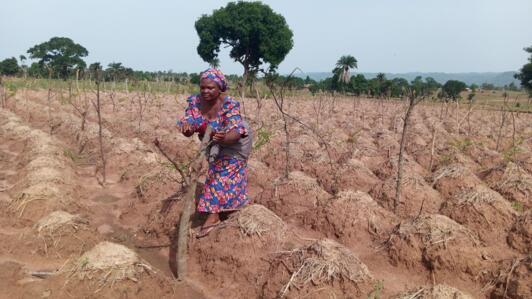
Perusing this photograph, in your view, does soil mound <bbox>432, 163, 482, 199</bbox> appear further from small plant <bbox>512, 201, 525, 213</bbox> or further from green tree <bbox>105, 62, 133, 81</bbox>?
green tree <bbox>105, 62, 133, 81</bbox>

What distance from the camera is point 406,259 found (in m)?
3.88

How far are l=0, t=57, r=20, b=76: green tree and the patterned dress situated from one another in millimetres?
52077

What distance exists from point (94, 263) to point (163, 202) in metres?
1.76

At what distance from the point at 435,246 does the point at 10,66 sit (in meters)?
54.6

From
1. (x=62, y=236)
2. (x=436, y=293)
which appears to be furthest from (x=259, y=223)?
(x=62, y=236)

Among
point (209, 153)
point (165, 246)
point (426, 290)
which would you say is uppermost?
Result: point (209, 153)

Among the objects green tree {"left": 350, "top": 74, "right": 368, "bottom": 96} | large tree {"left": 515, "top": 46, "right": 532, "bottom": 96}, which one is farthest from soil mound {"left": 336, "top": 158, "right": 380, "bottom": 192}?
green tree {"left": 350, "top": 74, "right": 368, "bottom": 96}

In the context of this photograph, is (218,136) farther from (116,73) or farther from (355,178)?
(116,73)

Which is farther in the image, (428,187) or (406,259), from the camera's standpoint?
(428,187)

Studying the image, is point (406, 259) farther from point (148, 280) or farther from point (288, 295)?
point (148, 280)

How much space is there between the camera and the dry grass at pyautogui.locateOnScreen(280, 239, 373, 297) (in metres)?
3.07

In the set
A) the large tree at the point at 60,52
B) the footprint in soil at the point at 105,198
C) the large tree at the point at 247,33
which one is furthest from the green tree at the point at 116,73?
the large tree at the point at 60,52

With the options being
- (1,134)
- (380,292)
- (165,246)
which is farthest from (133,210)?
(1,134)

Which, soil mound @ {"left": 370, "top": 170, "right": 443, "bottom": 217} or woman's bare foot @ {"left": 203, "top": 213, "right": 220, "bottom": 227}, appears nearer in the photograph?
woman's bare foot @ {"left": 203, "top": 213, "right": 220, "bottom": 227}
